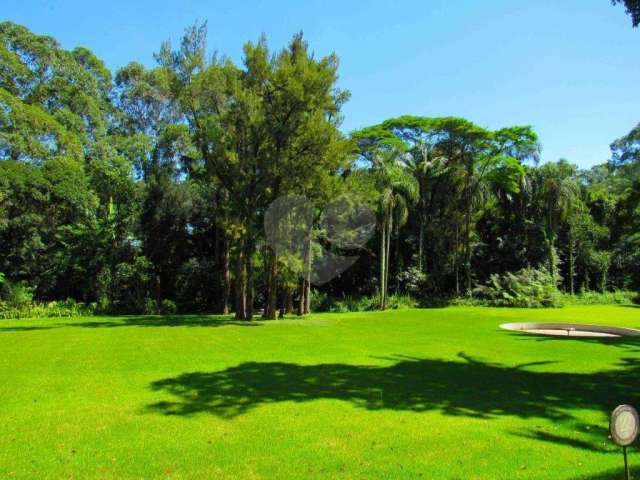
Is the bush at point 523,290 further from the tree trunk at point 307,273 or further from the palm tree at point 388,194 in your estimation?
the tree trunk at point 307,273

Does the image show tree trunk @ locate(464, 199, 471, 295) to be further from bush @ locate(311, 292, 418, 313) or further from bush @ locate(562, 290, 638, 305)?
bush @ locate(562, 290, 638, 305)

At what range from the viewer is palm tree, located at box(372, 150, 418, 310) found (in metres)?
30.0

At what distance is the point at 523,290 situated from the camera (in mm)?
31594

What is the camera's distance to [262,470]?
213 inches

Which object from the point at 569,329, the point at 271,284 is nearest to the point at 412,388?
the point at 569,329

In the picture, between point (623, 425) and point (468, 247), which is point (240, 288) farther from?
point (623, 425)

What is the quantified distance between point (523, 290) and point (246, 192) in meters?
18.7

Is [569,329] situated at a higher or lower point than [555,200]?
lower

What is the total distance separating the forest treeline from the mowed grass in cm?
1156

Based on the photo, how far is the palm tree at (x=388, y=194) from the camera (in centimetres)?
2998

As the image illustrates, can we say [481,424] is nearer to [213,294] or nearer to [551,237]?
[213,294]

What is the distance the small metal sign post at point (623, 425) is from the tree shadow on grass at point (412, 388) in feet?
12.4

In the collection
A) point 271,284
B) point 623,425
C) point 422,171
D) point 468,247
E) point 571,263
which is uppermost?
point 422,171

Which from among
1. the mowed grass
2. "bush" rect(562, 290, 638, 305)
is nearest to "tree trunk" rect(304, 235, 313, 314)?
the mowed grass
